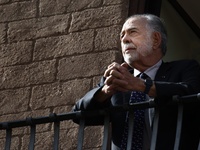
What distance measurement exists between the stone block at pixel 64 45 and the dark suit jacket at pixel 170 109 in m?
1.76

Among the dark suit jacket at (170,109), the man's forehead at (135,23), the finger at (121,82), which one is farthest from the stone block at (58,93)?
the finger at (121,82)

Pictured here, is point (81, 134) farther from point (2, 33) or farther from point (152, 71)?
point (2, 33)

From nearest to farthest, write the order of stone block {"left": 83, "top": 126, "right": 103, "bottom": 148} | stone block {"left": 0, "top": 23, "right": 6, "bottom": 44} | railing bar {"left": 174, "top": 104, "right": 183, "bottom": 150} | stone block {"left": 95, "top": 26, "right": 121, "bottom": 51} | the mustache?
railing bar {"left": 174, "top": 104, "right": 183, "bottom": 150}
the mustache
stone block {"left": 83, "top": 126, "right": 103, "bottom": 148}
stone block {"left": 95, "top": 26, "right": 121, "bottom": 51}
stone block {"left": 0, "top": 23, "right": 6, "bottom": 44}

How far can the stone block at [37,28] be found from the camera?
609 cm

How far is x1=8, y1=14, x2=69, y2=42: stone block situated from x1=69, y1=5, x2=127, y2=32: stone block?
98mm

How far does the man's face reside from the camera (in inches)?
172

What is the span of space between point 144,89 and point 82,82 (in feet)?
6.16

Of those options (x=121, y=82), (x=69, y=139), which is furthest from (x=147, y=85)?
(x=69, y=139)

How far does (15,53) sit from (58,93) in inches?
26.8

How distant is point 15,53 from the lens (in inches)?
241

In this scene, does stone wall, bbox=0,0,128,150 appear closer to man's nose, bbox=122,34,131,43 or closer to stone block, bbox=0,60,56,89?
stone block, bbox=0,60,56,89

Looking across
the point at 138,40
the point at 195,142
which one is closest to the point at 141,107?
→ the point at 195,142

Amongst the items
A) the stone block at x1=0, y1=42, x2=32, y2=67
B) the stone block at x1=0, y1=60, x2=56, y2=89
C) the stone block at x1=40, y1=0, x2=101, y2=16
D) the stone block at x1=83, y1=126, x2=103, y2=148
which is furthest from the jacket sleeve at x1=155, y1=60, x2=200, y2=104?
the stone block at x1=0, y1=42, x2=32, y2=67

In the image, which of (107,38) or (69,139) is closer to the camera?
(69,139)
